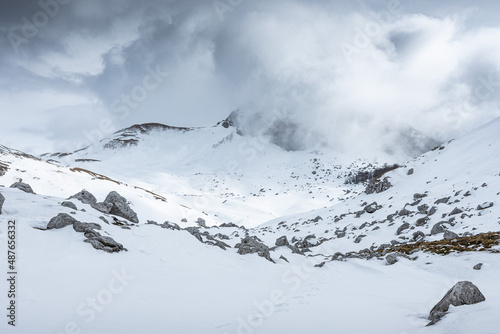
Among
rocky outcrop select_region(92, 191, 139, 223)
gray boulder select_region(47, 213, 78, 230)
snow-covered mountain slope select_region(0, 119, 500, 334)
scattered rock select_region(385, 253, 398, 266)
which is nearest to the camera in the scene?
snow-covered mountain slope select_region(0, 119, 500, 334)

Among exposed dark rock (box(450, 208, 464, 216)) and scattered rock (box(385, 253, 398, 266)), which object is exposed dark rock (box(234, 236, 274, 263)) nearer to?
scattered rock (box(385, 253, 398, 266))

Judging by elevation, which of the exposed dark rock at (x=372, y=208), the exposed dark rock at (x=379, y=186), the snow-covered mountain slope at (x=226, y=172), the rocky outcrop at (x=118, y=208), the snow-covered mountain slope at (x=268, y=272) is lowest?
the snow-covered mountain slope at (x=268, y=272)

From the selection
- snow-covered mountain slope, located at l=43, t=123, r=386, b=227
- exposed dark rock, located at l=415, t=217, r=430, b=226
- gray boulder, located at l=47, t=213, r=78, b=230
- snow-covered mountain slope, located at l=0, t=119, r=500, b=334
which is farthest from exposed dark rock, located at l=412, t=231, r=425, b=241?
snow-covered mountain slope, located at l=43, t=123, r=386, b=227

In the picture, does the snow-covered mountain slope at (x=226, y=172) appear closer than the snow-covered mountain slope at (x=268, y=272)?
No

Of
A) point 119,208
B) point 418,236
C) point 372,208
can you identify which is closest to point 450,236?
point 418,236

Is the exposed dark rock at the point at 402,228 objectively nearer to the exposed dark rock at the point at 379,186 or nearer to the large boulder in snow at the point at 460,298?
the exposed dark rock at the point at 379,186

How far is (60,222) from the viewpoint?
1327cm

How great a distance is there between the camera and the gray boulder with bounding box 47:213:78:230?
13.1 metres

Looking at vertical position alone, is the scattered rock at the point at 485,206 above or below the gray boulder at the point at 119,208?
below

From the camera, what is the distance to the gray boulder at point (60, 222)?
13106 mm

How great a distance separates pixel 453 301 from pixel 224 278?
820 centimetres

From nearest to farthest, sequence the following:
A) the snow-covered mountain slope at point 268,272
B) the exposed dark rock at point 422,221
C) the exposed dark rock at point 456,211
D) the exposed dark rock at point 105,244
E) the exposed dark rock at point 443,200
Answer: the snow-covered mountain slope at point 268,272
the exposed dark rock at point 105,244
the exposed dark rock at point 456,211
the exposed dark rock at point 422,221
the exposed dark rock at point 443,200

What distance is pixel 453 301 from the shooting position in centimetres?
715

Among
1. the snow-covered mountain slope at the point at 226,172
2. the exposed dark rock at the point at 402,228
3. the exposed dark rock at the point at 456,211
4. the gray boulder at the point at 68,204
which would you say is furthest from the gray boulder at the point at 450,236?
the snow-covered mountain slope at the point at 226,172
